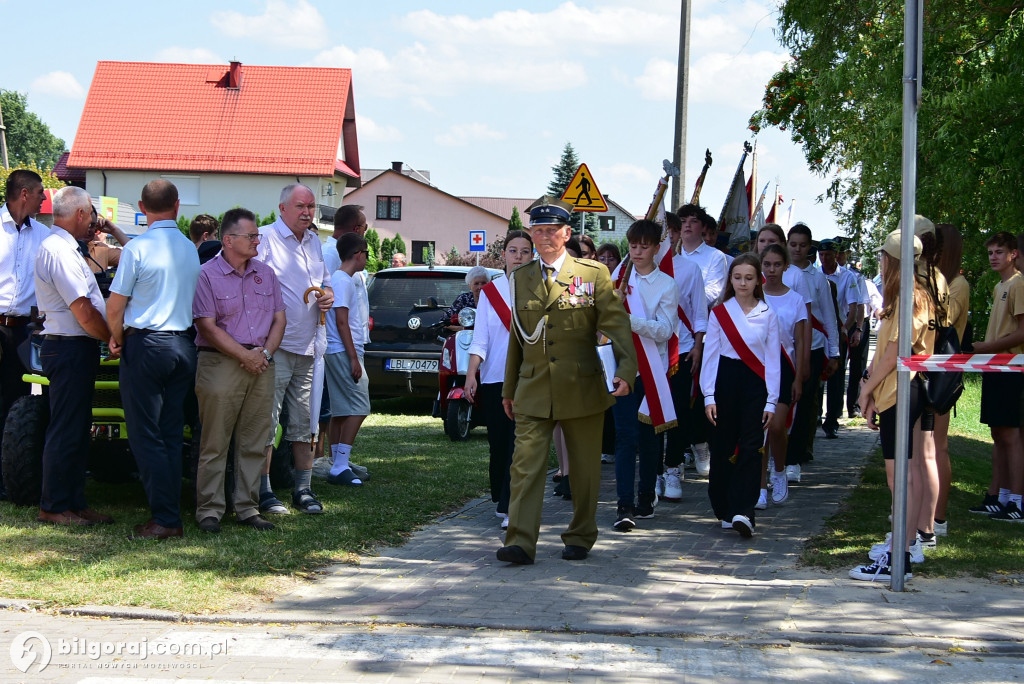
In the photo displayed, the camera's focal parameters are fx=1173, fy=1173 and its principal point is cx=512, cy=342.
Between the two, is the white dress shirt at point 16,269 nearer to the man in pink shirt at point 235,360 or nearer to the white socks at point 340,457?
the man in pink shirt at point 235,360

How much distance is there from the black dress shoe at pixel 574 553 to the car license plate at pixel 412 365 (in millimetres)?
7302

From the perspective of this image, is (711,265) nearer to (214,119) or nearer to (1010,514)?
(1010,514)

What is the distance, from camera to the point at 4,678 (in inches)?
183

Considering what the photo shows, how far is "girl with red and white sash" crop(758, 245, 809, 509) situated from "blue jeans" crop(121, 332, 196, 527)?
14.0 ft

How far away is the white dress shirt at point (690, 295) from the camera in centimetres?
920

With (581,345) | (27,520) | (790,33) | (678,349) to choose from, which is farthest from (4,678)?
(790,33)

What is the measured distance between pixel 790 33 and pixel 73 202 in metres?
7.37

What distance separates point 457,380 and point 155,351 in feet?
15.7

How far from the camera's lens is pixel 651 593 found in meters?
6.29

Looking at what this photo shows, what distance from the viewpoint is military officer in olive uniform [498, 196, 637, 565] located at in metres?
6.91

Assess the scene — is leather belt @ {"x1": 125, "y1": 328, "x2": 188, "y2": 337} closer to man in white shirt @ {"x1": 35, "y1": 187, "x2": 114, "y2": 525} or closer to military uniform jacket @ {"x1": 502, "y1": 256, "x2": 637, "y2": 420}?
man in white shirt @ {"x1": 35, "y1": 187, "x2": 114, "y2": 525}

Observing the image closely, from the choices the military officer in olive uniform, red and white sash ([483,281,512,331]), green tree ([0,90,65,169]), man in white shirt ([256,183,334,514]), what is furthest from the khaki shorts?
green tree ([0,90,65,169])

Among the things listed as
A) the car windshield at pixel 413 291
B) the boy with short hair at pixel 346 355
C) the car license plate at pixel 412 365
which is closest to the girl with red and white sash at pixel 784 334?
the boy with short hair at pixel 346 355
